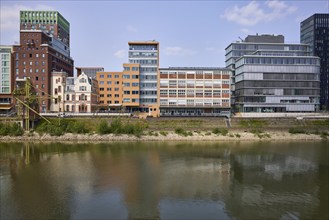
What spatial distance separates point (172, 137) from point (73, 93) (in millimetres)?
36344

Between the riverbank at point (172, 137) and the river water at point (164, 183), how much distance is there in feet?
36.7

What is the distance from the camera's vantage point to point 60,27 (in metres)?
136

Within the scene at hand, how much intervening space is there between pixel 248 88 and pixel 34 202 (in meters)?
77.8

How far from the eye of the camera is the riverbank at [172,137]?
219 feet

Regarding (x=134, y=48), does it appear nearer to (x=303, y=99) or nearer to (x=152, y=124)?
(x=152, y=124)

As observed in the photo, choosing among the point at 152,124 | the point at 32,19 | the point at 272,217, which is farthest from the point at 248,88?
the point at 32,19

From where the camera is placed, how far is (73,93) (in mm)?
85062

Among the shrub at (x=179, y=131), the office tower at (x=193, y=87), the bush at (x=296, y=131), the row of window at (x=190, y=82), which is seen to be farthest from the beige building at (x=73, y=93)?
the bush at (x=296, y=131)

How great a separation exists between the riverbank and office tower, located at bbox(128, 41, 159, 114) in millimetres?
24628

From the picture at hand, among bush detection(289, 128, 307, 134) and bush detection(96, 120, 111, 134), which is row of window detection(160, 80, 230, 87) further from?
bush detection(96, 120, 111, 134)

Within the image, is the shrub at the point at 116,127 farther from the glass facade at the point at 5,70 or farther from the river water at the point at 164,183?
the glass facade at the point at 5,70

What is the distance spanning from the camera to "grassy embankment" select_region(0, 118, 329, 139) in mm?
68812

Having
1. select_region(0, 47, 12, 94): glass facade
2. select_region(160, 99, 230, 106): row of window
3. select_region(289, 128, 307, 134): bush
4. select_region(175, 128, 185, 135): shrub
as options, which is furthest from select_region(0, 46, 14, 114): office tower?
select_region(289, 128, 307, 134): bush

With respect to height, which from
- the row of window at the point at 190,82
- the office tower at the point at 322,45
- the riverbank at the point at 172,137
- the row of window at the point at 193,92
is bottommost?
the riverbank at the point at 172,137
